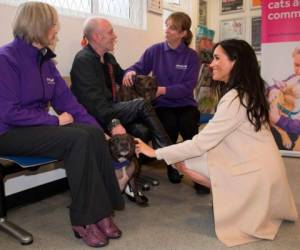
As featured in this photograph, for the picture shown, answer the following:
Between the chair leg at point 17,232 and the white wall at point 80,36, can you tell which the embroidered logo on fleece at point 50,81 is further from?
the chair leg at point 17,232

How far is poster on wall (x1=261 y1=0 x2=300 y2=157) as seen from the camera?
11.7 feet

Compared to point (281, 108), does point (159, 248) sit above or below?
below

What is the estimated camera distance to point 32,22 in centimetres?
190

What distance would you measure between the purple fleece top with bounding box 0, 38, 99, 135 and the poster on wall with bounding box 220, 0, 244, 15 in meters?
4.21

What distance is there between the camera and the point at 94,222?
1.76m

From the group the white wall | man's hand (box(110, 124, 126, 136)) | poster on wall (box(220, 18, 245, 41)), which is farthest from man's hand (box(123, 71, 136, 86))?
poster on wall (box(220, 18, 245, 41))

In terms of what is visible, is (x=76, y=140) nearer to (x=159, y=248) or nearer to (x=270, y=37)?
(x=159, y=248)

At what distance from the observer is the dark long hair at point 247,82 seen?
184cm

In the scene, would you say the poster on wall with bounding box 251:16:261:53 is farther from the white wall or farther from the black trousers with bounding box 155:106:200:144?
the black trousers with bounding box 155:106:200:144

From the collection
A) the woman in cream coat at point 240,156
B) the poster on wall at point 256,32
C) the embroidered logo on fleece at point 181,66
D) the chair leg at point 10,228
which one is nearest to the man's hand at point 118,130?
the woman in cream coat at point 240,156

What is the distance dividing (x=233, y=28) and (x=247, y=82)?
4.16m

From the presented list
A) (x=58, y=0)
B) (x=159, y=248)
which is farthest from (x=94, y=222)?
(x=58, y=0)

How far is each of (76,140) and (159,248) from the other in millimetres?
678

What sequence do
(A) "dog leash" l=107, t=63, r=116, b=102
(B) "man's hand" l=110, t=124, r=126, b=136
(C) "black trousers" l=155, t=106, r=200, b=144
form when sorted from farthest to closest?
(C) "black trousers" l=155, t=106, r=200, b=144 < (A) "dog leash" l=107, t=63, r=116, b=102 < (B) "man's hand" l=110, t=124, r=126, b=136
